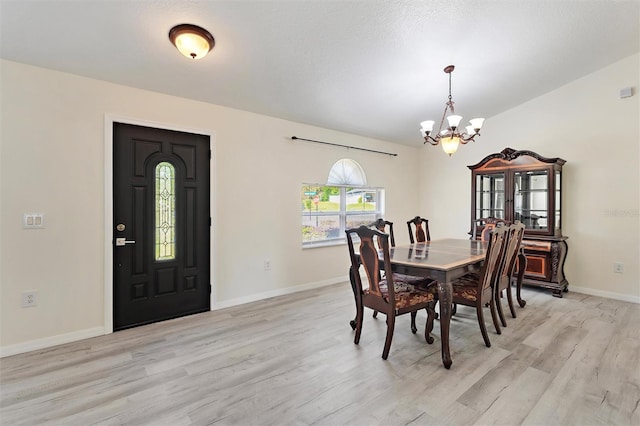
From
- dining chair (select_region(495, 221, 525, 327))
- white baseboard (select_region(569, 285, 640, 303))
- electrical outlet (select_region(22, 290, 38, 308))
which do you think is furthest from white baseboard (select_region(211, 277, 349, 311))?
white baseboard (select_region(569, 285, 640, 303))

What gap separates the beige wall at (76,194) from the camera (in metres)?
2.55

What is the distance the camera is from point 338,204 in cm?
503

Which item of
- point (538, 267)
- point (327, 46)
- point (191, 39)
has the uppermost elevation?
point (327, 46)

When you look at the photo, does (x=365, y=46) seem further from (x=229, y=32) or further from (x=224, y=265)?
(x=224, y=265)

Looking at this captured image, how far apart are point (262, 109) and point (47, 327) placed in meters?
3.07

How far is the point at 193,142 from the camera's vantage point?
3451 millimetres

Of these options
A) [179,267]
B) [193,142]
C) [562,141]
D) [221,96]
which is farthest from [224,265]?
[562,141]

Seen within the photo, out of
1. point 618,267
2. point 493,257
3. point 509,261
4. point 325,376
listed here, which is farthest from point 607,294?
point 325,376

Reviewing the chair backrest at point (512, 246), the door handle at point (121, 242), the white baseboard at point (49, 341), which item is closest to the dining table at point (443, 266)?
the chair backrest at point (512, 246)

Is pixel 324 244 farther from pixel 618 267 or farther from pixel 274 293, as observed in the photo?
pixel 618 267

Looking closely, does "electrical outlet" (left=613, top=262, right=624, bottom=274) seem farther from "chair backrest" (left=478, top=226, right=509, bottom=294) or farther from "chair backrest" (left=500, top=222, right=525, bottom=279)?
"chair backrest" (left=478, top=226, right=509, bottom=294)

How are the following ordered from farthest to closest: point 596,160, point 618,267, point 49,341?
point 596,160
point 618,267
point 49,341

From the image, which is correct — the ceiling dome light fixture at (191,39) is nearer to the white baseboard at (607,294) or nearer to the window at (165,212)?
the window at (165,212)

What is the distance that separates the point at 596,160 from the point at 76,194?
6232 millimetres
